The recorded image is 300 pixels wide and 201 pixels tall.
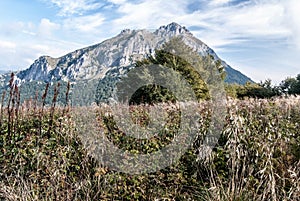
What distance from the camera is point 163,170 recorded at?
4.04m

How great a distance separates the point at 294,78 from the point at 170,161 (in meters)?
32.8

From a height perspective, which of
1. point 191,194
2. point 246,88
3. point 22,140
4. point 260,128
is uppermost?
point 246,88

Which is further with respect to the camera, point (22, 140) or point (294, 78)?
point (294, 78)

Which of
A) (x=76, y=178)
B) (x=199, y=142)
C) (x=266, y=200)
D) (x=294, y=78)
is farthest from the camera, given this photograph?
(x=294, y=78)

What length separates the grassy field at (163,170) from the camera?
10.9ft

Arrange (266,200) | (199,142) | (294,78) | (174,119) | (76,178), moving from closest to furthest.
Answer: (266,200)
(76,178)
(199,142)
(174,119)
(294,78)

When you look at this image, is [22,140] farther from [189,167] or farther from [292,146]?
[292,146]

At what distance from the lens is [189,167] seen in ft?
13.4

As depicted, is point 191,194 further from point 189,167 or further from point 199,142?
point 199,142

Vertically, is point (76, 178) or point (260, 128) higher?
point (260, 128)

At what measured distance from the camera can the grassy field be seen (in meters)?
3.31

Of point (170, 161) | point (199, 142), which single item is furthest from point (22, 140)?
point (199, 142)

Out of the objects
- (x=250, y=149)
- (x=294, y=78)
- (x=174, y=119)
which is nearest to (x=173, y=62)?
(x=294, y=78)

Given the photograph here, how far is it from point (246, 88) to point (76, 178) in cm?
3227
